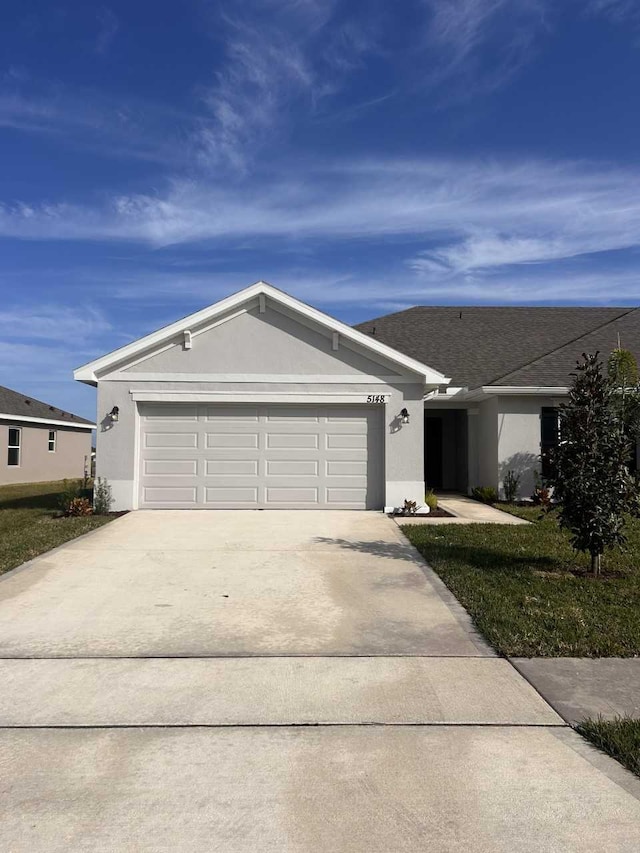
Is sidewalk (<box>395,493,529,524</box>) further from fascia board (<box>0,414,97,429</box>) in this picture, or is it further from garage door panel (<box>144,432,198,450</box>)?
fascia board (<box>0,414,97,429</box>)

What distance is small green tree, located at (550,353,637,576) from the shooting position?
281 inches

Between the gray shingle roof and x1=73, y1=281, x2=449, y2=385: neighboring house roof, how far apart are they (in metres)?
13.4

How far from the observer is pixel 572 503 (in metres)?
7.27

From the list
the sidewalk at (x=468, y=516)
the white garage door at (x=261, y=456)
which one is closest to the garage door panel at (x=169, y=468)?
the white garage door at (x=261, y=456)

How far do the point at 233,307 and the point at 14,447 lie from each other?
1662 cm

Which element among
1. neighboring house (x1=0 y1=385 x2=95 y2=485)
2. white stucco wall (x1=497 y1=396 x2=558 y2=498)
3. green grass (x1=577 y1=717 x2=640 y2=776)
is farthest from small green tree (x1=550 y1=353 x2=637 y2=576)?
neighboring house (x1=0 y1=385 x2=95 y2=485)

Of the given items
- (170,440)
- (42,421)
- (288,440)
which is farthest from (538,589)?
(42,421)

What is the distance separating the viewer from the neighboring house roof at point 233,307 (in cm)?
1295

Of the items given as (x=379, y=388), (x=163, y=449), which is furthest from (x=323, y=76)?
(x=163, y=449)

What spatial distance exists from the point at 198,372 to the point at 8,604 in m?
7.55

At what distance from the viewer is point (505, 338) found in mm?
19188

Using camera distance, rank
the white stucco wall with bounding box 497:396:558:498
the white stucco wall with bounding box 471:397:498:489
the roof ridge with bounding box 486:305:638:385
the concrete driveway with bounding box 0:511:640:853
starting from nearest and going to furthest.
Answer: the concrete driveway with bounding box 0:511:640:853 < the white stucco wall with bounding box 497:396:558:498 < the white stucco wall with bounding box 471:397:498:489 < the roof ridge with bounding box 486:305:638:385

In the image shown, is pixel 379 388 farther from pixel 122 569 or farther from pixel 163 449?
pixel 122 569

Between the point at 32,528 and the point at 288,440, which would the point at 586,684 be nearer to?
the point at 288,440
